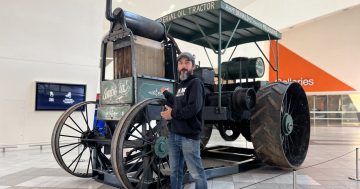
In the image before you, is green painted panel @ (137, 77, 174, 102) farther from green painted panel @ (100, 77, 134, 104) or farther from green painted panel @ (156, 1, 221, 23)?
green painted panel @ (156, 1, 221, 23)

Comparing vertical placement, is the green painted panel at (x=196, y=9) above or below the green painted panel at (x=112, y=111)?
above

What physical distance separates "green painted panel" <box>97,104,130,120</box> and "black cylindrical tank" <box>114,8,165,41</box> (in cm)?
97

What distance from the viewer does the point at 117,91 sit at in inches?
148

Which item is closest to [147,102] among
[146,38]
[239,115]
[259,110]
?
[146,38]

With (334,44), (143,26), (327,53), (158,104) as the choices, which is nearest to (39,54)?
(143,26)

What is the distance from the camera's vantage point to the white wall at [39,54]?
290 inches

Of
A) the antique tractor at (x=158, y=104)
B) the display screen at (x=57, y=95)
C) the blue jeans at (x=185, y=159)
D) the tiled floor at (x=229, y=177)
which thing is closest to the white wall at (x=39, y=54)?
the display screen at (x=57, y=95)

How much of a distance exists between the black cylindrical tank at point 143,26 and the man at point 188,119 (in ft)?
3.67

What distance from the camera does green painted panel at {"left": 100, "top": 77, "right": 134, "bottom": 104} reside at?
3.58 meters

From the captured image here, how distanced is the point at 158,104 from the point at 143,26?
3.37 ft

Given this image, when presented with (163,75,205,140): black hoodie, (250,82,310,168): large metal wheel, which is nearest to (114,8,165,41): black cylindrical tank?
(163,75,205,140): black hoodie

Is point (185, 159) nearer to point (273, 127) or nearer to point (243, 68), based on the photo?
point (273, 127)

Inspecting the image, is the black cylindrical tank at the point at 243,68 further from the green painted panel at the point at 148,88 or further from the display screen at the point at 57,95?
the display screen at the point at 57,95

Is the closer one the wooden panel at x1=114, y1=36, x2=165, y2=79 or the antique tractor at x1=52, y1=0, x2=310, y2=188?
the antique tractor at x1=52, y1=0, x2=310, y2=188
